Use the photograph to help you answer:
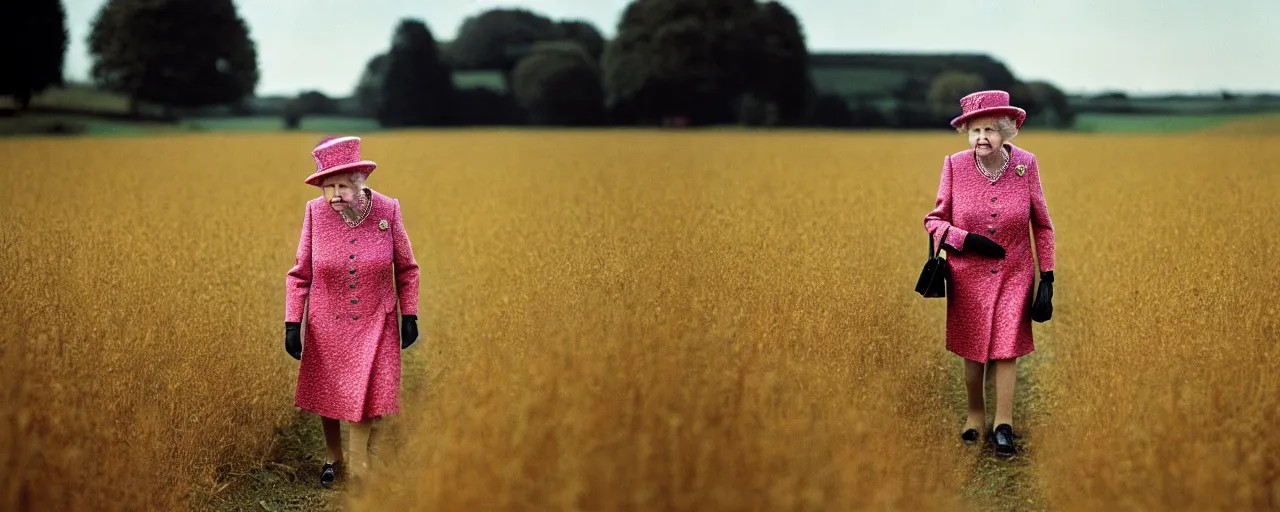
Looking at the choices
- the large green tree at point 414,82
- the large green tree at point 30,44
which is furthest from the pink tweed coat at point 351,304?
the large green tree at point 414,82

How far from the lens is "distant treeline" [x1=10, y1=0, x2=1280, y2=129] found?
17703 mm

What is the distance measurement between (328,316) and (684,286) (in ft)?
6.42

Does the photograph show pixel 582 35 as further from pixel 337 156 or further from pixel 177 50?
pixel 337 156

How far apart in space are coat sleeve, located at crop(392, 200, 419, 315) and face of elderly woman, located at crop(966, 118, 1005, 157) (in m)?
2.76

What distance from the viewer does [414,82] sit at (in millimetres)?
21797

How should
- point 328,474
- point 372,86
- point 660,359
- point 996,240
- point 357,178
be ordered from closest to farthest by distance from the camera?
point 660,359, point 357,178, point 328,474, point 996,240, point 372,86

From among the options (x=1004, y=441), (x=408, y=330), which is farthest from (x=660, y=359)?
(x=1004, y=441)

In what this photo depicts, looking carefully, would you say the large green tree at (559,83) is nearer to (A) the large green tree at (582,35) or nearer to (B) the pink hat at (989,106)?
(A) the large green tree at (582,35)

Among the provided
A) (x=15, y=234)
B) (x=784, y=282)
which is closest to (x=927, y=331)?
(x=784, y=282)

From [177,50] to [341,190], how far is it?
1553cm

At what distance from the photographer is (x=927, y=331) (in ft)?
25.7

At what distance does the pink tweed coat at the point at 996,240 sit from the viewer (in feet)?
17.7

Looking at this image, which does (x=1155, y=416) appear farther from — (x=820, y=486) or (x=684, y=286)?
(x=684, y=286)

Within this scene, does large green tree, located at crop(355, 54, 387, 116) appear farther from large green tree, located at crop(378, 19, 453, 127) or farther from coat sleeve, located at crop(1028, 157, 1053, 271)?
coat sleeve, located at crop(1028, 157, 1053, 271)
